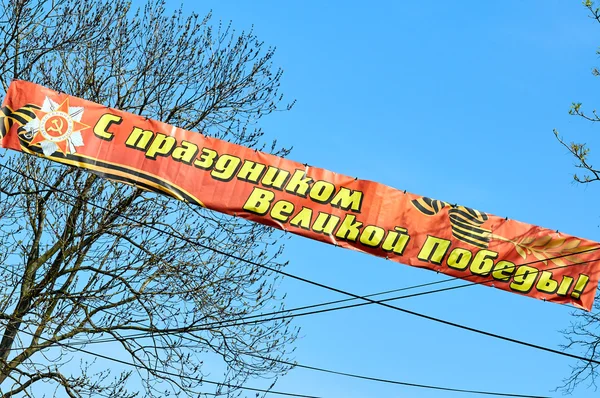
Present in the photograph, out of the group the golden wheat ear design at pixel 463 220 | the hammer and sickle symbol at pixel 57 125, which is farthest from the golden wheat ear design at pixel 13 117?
the golden wheat ear design at pixel 463 220

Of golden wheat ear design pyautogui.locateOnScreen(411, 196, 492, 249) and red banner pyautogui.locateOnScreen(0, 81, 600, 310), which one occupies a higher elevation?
golden wheat ear design pyautogui.locateOnScreen(411, 196, 492, 249)

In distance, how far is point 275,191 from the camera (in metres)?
12.3

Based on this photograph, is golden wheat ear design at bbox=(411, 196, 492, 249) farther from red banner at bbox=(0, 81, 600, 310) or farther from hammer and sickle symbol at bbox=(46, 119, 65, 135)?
hammer and sickle symbol at bbox=(46, 119, 65, 135)

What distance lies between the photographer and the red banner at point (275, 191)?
40.4 ft

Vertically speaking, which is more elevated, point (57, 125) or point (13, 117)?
point (57, 125)

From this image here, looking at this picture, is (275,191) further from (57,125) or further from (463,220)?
(57,125)

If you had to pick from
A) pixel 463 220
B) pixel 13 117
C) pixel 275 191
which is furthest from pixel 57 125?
pixel 463 220

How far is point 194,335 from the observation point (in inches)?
590

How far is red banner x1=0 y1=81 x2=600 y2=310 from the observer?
12312 millimetres

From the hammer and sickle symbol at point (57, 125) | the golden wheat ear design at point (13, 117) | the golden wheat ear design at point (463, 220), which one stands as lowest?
the golden wheat ear design at point (13, 117)

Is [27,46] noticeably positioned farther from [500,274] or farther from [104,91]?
[500,274]

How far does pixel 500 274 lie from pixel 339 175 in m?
2.88

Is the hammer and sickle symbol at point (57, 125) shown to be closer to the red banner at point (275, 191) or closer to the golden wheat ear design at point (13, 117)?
the red banner at point (275, 191)

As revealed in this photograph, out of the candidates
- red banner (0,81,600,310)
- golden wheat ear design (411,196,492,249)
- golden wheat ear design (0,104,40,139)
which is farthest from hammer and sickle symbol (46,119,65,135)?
golden wheat ear design (411,196,492,249)
